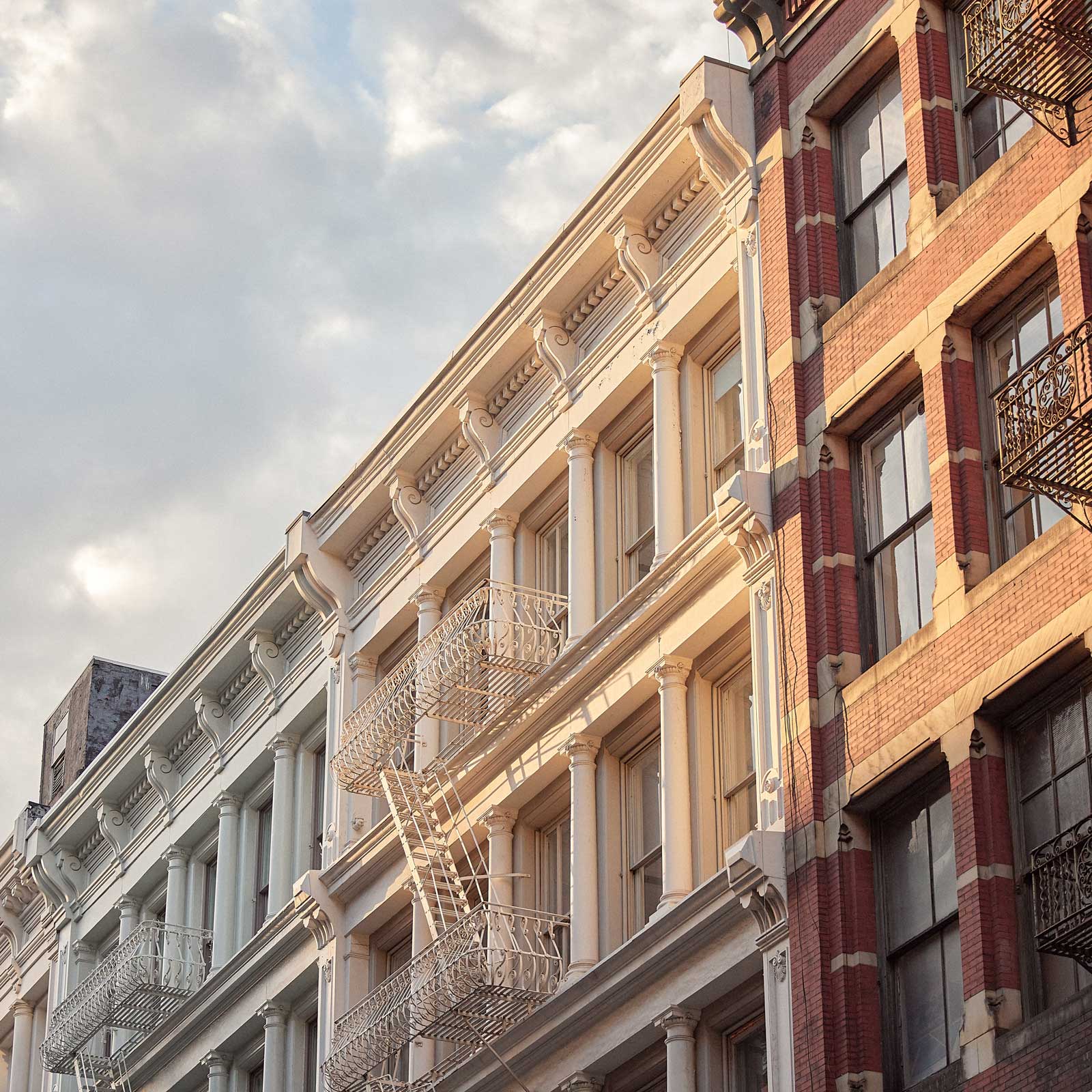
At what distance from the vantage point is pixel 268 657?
3519 centimetres

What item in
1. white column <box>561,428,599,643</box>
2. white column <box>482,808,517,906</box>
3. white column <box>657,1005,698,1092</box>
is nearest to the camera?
white column <box>657,1005,698,1092</box>

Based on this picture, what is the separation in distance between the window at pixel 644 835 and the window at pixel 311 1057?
763cm

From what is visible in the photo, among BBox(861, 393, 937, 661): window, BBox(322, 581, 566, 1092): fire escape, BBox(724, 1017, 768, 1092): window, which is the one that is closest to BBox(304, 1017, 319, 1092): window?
BBox(322, 581, 566, 1092): fire escape

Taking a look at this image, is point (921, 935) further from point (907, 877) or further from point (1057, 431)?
point (1057, 431)

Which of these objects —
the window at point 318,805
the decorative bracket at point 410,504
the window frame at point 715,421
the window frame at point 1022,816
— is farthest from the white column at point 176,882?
the window frame at point 1022,816

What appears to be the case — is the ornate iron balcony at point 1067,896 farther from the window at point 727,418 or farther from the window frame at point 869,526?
the window at point 727,418

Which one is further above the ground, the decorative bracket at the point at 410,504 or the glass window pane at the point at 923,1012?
the decorative bracket at the point at 410,504

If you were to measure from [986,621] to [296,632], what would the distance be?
16.8 m

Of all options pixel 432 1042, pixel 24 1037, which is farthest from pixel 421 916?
pixel 24 1037

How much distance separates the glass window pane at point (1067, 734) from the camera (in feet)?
61.4

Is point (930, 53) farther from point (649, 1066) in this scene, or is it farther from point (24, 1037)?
point (24, 1037)

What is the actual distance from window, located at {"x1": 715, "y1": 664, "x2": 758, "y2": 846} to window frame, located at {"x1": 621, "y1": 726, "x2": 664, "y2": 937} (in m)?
0.80

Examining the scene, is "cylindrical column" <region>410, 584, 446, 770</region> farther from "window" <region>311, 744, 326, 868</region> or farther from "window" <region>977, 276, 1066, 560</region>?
"window" <region>977, 276, 1066, 560</region>

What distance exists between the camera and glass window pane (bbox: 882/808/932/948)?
20156 millimetres
